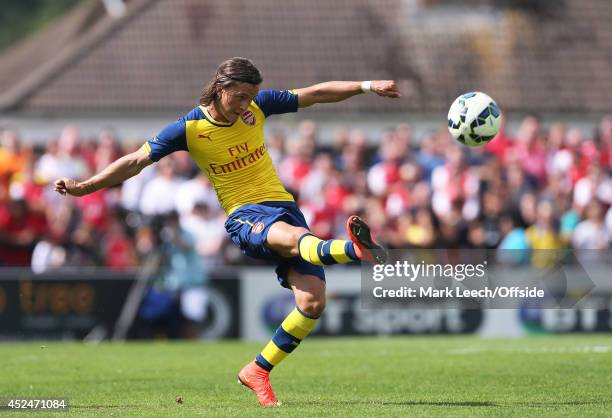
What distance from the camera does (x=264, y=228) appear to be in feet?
31.8

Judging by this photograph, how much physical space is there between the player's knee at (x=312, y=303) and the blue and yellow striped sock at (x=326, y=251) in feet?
1.57

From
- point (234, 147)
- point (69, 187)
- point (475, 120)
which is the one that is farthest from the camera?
point (475, 120)

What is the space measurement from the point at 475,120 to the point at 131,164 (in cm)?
301

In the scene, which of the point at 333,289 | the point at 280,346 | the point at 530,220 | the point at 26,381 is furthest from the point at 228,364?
the point at 530,220

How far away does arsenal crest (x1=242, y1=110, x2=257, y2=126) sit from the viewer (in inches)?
396

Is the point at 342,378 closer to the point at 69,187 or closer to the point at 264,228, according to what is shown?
the point at 264,228

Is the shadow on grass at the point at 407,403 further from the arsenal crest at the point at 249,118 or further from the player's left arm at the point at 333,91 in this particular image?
the player's left arm at the point at 333,91

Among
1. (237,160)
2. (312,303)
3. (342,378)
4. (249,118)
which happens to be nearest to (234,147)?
(237,160)

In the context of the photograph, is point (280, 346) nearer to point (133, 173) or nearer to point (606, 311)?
point (133, 173)

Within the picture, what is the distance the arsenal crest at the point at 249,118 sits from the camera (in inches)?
396

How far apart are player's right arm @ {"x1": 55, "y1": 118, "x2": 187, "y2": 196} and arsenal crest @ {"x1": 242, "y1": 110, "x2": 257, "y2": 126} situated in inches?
19.3

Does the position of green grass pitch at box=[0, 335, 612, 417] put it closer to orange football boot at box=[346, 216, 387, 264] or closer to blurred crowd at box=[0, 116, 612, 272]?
orange football boot at box=[346, 216, 387, 264]

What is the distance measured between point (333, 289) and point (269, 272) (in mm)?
970

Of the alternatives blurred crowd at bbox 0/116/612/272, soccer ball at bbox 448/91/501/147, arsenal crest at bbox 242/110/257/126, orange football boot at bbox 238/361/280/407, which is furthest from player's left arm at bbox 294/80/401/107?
blurred crowd at bbox 0/116/612/272
